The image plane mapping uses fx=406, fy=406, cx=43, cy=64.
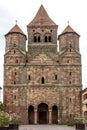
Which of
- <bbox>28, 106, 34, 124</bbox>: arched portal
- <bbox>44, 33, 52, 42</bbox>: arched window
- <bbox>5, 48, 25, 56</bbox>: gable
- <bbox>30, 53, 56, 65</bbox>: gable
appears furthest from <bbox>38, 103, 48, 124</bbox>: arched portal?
<bbox>44, 33, 52, 42</bbox>: arched window

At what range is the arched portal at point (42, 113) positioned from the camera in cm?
7462

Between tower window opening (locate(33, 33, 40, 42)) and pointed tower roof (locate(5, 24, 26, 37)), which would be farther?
tower window opening (locate(33, 33, 40, 42))

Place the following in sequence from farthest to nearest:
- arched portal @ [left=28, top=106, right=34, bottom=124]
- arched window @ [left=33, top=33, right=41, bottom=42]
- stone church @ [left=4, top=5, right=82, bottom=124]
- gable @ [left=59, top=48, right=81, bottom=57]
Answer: arched window @ [left=33, top=33, right=41, bottom=42] → gable @ [left=59, top=48, right=81, bottom=57] → arched portal @ [left=28, top=106, right=34, bottom=124] → stone church @ [left=4, top=5, right=82, bottom=124]

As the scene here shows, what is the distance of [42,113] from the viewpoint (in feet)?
246

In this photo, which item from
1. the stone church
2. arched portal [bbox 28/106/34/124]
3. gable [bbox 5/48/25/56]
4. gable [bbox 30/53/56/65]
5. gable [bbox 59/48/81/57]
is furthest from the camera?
gable [bbox 59/48/81/57]

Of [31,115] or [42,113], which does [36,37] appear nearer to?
[42,113]

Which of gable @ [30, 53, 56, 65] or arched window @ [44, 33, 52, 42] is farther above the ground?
arched window @ [44, 33, 52, 42]

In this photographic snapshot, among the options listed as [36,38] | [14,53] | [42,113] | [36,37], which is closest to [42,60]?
[14,53]

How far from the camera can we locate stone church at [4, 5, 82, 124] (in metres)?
73.3

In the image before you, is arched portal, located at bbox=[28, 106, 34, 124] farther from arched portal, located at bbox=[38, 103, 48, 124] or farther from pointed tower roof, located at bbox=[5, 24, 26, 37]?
pointed tower roof, located at bbox=[5, 24, 26, 37]

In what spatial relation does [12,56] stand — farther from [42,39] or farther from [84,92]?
[84,92]

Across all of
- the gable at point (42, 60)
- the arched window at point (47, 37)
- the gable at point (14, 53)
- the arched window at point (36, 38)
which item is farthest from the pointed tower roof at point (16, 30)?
the gable at point (42, 60)

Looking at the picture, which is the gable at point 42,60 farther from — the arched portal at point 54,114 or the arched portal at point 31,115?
the arched portal at point 31,115

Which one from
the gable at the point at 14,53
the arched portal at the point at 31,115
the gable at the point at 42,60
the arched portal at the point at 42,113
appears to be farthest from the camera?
the gable at the point at 42,60
